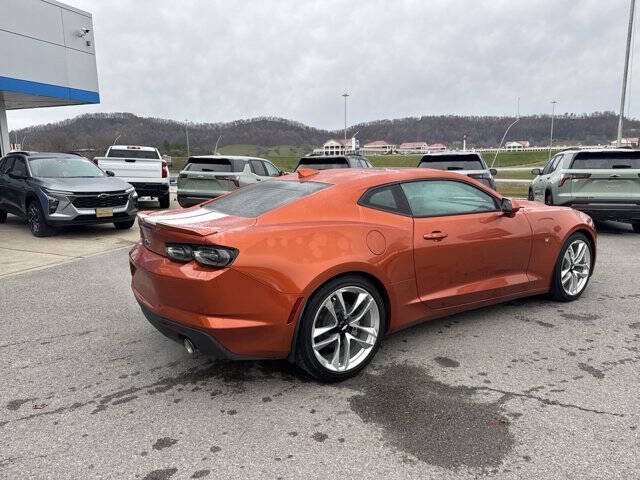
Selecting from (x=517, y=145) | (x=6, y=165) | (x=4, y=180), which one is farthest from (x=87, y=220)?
(x=517, y=145)

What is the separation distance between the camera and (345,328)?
3.30 metres

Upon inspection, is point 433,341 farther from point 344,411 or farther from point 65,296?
point 65,296

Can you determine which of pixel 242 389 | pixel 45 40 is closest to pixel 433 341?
pixel 242 389

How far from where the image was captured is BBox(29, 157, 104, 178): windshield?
9.53m

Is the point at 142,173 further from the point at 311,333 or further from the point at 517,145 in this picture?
the point at 517,145

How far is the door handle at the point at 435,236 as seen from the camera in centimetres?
372

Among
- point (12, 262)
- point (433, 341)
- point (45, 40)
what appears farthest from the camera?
point (45, 40)

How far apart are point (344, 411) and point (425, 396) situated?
0.54 meters

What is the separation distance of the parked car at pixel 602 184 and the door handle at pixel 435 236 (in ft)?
20.8

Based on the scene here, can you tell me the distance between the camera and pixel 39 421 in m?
2.86

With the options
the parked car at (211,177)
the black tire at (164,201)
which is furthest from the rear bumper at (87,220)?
the black tire at (164,201)

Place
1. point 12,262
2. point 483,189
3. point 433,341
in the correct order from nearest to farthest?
point 433,341 < point 483,189 < point 12,262

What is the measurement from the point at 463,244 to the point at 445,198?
417 mm

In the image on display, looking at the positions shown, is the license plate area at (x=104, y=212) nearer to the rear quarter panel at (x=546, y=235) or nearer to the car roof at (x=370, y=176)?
the car roof at (x=370, y=176)
